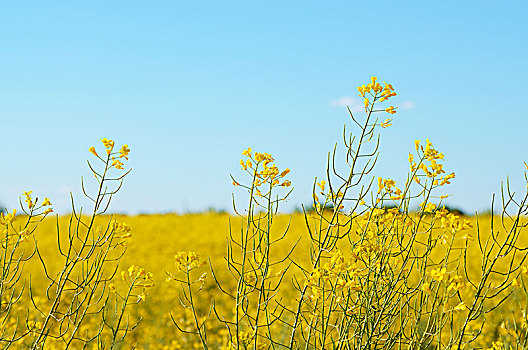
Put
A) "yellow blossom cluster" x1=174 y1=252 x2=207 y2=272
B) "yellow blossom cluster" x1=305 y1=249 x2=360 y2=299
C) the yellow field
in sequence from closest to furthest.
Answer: "yellow blossom cluster" x1=305 y1=249 x2=360 y2=299, "yellow blossom cluster" x1=174 y1=252 x2=207 y2=272, the yellow field

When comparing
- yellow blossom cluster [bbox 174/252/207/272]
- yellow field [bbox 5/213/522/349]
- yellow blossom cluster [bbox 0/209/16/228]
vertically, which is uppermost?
yellow blossom cluster [bbox 0/209/16/228]

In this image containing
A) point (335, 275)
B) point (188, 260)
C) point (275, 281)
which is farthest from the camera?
point (275, 281)

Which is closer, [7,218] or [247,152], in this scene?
[247,152]

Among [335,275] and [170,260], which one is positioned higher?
[335,275]

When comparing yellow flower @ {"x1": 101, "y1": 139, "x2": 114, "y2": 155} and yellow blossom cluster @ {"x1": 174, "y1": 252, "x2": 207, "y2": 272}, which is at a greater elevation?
yellow flower @ {"x1": 101, "y1": 139, "x2": 114, "y2": 155}

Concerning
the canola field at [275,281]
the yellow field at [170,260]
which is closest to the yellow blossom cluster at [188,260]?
the canola field at [275,281]

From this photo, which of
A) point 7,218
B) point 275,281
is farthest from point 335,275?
point 275,281

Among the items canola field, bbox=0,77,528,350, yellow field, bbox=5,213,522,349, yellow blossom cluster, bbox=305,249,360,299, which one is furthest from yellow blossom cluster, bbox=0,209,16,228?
Answer: yellow field, bbox=5,213,522,349

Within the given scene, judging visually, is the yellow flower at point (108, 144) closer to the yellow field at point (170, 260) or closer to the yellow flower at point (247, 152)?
the yellow flower at point (247, 152)

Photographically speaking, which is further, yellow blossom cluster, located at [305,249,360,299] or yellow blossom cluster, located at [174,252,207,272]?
yellow blossom cluster, located at [174,252,207,272]

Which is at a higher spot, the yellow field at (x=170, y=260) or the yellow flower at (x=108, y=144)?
the yellow flower at (x=108, y=144)

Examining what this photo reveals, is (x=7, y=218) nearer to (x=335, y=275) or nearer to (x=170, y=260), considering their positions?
(x=335, y=275)

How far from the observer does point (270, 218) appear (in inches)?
104

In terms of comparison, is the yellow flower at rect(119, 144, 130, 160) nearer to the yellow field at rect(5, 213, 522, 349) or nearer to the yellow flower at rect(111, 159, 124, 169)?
the yellow flower at rect(111, 159, 124, 169)
